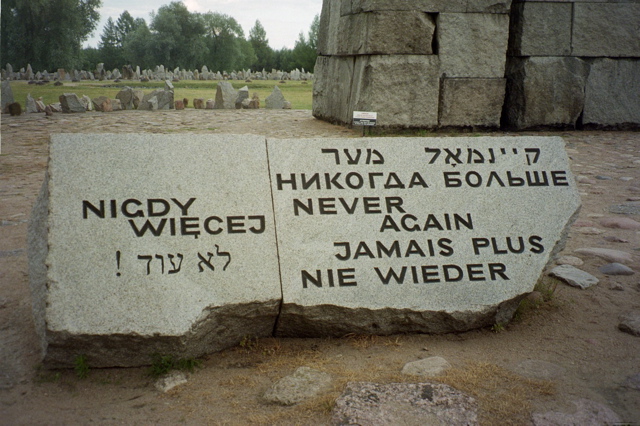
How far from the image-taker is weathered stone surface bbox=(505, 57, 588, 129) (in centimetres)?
707

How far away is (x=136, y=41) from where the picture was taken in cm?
3588

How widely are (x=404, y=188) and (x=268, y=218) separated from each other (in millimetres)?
741

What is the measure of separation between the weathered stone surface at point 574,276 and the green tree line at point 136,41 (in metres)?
27.7

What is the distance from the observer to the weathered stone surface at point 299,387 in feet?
7.00

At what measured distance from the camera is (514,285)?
267 cm

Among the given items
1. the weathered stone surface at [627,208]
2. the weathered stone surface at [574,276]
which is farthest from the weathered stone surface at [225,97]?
the weathered stone surface at [574,276]

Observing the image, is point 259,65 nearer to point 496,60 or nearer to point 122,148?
point 496,60

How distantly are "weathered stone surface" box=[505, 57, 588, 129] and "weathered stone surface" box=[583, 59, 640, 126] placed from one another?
0.16 m

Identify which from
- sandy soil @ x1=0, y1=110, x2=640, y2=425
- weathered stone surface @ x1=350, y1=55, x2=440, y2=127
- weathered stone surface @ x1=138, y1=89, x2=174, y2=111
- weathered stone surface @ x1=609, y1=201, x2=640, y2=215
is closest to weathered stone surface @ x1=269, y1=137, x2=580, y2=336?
sandy soil @ x1=0, y1=110, x2=640, y2=425

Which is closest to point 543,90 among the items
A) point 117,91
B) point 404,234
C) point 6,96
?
point 404,234

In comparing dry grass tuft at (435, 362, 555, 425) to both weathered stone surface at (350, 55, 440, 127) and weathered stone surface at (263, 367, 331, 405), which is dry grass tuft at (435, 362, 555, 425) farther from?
weathered stone surface at (350, 55, 440, 127)

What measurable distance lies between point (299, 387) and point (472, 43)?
5.65m

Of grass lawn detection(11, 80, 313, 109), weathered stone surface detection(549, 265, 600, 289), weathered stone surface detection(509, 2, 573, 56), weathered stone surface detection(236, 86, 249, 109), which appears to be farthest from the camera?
grass lawn detection(11, 80, 313, 109)

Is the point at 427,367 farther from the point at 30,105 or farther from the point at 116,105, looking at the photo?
the point at 30,105
